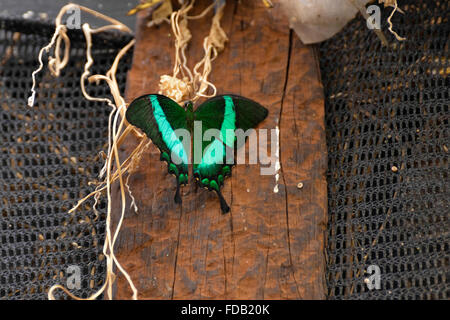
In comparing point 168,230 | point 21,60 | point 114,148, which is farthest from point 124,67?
point 168,230

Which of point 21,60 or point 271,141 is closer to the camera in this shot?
point 271,141

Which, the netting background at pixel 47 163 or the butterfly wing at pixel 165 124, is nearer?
the butterfly wing at pixel 165 124

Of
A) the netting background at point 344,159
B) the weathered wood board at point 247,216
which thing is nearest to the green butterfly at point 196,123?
the weathered wood board at point 247,216

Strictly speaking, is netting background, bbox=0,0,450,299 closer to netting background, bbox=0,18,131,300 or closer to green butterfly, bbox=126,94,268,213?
netting background, bbox=0,18,131,300

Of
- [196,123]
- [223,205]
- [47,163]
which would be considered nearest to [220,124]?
[196,123]

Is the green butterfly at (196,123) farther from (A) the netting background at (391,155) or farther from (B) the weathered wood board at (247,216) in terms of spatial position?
(A) the netting background at (391,155)

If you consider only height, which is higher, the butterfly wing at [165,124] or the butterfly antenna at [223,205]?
the butterfly wing at [165,124]
